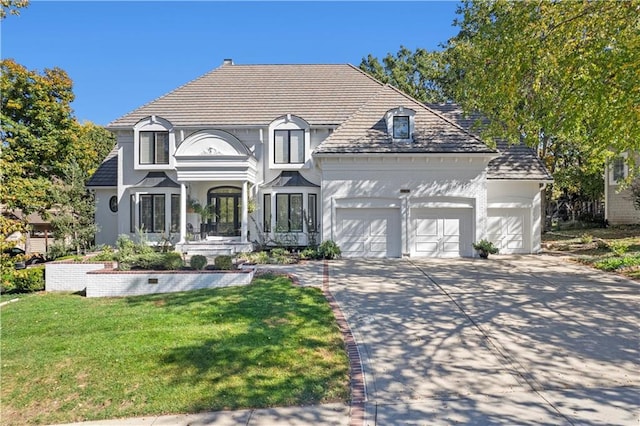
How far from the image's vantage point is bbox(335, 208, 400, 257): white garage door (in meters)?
16.7

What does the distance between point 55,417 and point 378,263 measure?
11.6 m

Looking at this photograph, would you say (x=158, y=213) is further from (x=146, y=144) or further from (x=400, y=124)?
(x=400, y=124)

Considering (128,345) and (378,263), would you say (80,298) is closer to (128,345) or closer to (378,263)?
(128,345)

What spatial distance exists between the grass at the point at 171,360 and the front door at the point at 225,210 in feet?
34.6

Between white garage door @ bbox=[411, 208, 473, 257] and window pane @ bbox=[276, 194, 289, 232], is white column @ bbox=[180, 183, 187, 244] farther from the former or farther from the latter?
white garage door @ bbox=[411, 208, 473, 257]

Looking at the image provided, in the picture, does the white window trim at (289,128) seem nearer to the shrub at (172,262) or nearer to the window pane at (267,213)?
the window pane at (267,213)

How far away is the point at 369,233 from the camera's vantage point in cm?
1675

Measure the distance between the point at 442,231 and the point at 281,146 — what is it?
28.9ft

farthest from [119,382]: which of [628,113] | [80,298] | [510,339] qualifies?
[628,113]

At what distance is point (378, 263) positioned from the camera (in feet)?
48.7

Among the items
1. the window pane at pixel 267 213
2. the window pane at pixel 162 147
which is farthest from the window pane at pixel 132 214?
the window pane at pixel 267 213

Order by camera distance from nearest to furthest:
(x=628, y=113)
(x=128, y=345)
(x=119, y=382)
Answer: (x=119, y=382), (x=128, y=345), (x=628, y=113)

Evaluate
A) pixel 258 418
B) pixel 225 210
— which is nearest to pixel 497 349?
pixel 258 418

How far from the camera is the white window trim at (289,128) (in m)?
19.2
